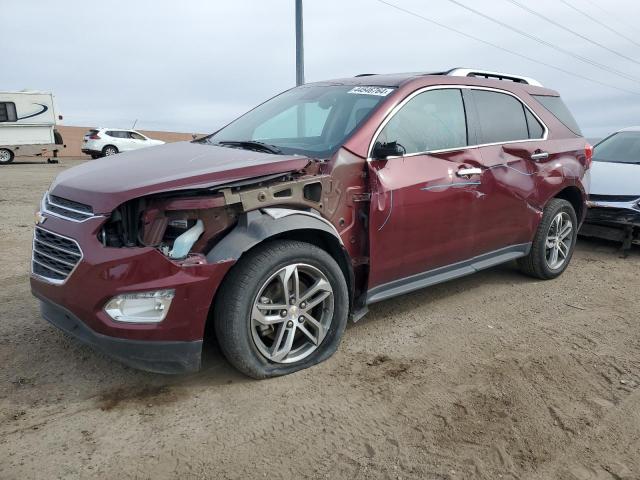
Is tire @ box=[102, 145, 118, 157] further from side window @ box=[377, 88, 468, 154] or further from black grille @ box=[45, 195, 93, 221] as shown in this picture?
side window @ box=[377, 88, 468, 154]

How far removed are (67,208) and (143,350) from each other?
36.9 inches

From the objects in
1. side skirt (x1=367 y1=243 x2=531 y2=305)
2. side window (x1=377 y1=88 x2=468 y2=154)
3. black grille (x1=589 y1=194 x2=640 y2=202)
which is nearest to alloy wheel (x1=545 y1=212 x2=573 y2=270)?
side skirt (x1=367 y1=243 x2=531 y2=305)

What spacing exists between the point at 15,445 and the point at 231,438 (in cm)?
102

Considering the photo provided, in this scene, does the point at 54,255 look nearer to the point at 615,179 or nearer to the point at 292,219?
the point at 292,219

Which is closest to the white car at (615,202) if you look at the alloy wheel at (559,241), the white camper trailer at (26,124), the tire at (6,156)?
the alloy wheel at (559,241)

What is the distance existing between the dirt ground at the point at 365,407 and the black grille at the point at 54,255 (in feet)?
2.12

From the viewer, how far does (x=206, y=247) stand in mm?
2752

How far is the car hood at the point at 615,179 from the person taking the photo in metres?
6.19

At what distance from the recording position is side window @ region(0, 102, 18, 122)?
64.7ft

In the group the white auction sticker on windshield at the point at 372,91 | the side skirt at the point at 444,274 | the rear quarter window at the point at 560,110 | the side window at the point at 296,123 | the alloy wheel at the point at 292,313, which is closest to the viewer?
the alloy wheel at the point at 292,313

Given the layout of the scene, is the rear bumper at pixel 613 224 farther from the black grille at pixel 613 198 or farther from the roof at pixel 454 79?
the roof at pixel 454 79

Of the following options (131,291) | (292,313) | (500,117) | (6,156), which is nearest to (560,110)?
(500,117)

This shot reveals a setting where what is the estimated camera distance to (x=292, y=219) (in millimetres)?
2986

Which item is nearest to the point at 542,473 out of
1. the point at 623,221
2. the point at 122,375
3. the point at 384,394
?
the point at 384,394
